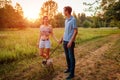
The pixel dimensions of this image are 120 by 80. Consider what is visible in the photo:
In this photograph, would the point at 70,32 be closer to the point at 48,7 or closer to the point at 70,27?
the point at 70,27

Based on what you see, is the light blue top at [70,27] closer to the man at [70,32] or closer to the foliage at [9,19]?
the man at [70,32]

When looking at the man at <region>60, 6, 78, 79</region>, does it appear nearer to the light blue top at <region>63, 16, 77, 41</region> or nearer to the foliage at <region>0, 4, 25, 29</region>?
the light blue top at <region>63, 16, 77, 41</region>

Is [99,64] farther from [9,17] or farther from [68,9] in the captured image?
[9,17]

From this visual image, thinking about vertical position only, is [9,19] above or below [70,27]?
above

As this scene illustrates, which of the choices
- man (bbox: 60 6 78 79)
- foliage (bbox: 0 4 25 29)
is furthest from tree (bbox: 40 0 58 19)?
man (bbox: 60 6 78 79)

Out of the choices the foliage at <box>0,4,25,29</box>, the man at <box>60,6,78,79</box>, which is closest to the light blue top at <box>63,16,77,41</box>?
the man at <box>60,6,78,79</box>

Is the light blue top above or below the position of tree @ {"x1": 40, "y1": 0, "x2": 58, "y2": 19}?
below

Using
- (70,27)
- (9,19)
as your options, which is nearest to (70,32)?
(70,27)

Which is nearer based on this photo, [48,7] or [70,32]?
[70,32]

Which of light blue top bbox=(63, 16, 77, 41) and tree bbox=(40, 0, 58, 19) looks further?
tree bbox=(40, 0, 58, 19)

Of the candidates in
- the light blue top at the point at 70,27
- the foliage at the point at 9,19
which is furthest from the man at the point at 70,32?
the foliage at the point at 9,19

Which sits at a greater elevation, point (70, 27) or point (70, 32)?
point (70, 27)

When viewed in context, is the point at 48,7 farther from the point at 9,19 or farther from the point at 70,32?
the point at 70,32

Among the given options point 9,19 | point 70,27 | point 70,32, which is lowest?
point 70,32
